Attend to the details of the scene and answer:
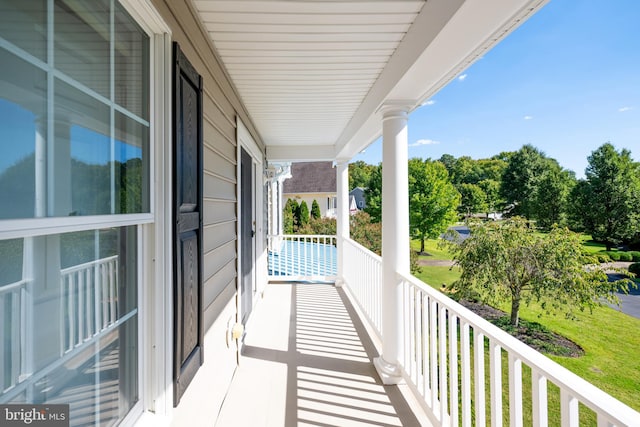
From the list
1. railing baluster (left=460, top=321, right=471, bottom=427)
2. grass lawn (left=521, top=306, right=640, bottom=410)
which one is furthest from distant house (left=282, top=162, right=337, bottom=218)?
railing baluster (left=460, top=321, right=471, bottom=427)

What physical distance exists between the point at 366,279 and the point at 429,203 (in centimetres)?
785

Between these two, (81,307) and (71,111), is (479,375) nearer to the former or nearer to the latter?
(81,307)

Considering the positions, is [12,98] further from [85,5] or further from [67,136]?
[85,5]

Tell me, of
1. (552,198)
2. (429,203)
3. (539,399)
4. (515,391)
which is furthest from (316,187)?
(539,399)

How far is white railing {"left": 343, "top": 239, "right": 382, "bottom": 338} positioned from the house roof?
498 inches

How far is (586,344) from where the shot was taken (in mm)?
3998

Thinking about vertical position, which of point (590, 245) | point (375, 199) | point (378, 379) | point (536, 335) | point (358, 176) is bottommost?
point (536, 335)

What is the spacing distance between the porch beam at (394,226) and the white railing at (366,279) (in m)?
0.57

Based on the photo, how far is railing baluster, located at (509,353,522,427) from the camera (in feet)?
4.19

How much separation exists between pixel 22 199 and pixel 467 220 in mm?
5126

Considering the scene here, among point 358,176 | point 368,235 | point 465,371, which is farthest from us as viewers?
point 358,176

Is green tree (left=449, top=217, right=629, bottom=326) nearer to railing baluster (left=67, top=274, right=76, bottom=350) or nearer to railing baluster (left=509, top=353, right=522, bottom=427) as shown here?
railing baluster (left=509, top=353, right=522, bottom=427)

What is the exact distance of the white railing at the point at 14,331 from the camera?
64 cm

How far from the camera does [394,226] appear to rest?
2762mm
